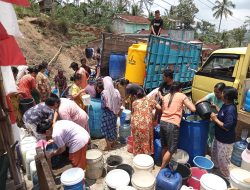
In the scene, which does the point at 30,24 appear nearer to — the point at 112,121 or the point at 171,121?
the point at 112,121

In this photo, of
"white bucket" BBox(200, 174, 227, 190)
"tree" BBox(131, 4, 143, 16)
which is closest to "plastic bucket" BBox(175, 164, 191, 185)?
"white bucket" BBox(200, 174, 227, 190)

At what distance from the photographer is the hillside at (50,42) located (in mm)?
15644

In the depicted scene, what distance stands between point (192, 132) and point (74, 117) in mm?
2111

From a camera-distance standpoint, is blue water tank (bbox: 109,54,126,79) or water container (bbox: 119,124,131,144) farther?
blue water tank (bbox: 109,54,126,79)

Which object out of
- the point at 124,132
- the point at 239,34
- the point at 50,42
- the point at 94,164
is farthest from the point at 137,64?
the point at 239,34

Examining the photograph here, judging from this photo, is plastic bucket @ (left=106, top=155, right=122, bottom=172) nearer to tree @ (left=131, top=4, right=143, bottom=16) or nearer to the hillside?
the hillside

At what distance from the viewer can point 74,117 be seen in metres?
4.26

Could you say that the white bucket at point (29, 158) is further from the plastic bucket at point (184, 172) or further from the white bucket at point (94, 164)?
the plastic bucket at point (184, 172)

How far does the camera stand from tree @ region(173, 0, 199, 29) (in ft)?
140

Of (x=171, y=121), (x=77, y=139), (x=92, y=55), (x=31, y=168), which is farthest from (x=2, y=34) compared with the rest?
(x=92, y=55)

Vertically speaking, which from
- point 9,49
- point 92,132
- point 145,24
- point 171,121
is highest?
point 145,24

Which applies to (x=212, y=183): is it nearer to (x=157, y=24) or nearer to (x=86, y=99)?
(x=86, y=99)

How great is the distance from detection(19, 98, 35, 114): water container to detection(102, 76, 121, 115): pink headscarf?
7.47ft

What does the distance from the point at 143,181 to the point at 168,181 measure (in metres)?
0.39
